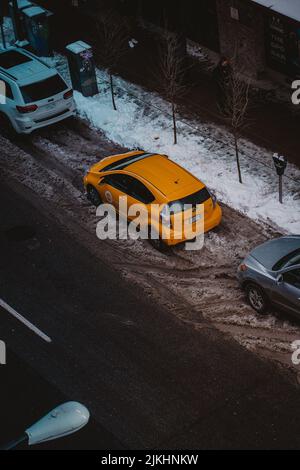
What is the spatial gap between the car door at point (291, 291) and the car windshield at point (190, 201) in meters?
3.27

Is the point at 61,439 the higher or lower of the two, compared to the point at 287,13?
lower

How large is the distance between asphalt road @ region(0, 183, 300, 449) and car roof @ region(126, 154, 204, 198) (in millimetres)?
2220

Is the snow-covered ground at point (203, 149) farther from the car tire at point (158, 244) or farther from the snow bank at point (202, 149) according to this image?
the car tire at point (158, 244)

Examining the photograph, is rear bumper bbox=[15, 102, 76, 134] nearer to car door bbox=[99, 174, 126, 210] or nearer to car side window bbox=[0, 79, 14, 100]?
car side window bbox=[0, 79, 14, 100]

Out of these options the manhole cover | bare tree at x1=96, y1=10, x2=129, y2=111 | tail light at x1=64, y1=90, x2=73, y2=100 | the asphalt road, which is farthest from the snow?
the manhole cover

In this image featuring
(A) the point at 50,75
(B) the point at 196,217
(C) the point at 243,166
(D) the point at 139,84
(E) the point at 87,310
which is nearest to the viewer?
(E) the point at 87,310

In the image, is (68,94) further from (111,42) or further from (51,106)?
(111,42)

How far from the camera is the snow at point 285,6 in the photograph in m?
22.2

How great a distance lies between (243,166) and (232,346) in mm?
6770

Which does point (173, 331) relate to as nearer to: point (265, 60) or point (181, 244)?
point (181, 244)

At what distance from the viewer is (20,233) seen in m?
20.4

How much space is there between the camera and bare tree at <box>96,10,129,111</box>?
25.6 m

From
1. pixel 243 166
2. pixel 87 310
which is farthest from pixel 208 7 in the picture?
pixel 87 310
